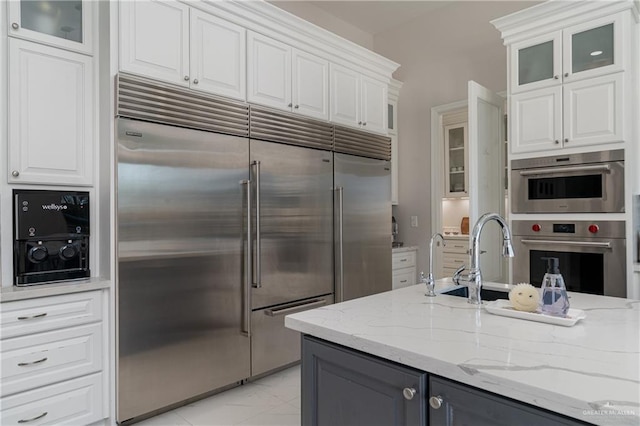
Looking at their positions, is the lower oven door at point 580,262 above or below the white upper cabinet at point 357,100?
below

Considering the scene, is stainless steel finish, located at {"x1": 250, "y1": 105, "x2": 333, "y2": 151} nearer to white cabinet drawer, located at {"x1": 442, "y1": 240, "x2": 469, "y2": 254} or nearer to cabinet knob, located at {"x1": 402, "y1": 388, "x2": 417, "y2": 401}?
cabinet knob, located at {"x1": 402, "y1": 388, "x2": 417, "y2": 401}

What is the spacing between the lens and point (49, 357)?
197 centimetres

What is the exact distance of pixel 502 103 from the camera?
11.6ft

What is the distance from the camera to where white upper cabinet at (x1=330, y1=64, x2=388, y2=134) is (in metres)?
3.31

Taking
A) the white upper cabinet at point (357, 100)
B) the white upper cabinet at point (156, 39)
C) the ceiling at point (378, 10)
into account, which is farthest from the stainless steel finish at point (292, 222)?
the ceiling at point (378, 10)

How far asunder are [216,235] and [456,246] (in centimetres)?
352

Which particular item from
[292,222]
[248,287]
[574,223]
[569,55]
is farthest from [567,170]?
[248,287]

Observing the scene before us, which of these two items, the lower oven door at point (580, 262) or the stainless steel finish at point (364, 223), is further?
the stainless steel finish at point (364, 223)

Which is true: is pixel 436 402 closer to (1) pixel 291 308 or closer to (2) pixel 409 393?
(2) pixel 409 393

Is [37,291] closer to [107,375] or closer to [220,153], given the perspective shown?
[107,375]

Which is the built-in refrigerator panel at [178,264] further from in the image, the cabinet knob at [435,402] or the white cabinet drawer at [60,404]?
the cabinet knob at [435,402]

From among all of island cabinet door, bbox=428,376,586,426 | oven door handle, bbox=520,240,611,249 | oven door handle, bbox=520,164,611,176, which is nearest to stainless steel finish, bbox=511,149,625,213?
oven door handle, bbox=520,164,611,176

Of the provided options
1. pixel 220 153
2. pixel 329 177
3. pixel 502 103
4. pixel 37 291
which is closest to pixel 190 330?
pixel 37 291

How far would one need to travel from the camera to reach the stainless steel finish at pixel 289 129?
272cm
